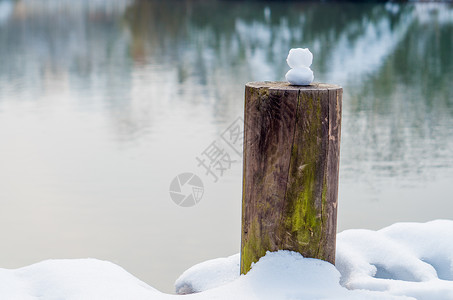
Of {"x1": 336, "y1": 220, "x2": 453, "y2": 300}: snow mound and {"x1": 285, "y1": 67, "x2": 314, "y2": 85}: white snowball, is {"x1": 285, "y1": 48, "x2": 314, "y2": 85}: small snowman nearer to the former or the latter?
{"x1": 285, "y1": 67, "x2": 314, "y2": 85}: white snowball

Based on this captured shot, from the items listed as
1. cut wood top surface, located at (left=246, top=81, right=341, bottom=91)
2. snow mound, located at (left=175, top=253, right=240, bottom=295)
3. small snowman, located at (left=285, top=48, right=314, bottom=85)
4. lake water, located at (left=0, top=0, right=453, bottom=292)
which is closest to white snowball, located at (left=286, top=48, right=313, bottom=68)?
small snowman, located at (left=285, top=48, right=314, bottom=85)

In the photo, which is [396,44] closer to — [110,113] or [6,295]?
[110,113]

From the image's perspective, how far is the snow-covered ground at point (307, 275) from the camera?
308cm

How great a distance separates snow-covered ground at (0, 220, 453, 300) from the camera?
308cm

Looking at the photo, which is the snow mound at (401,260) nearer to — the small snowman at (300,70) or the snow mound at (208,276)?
the snow mound at (208,276)

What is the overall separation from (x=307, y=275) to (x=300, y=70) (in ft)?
3.27

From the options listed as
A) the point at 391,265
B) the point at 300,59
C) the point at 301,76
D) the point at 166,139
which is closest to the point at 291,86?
the point at 301,76

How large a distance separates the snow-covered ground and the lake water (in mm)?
1319

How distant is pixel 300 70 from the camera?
10.8ft

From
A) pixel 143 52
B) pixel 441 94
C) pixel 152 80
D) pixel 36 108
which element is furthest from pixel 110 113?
pixel 143 52

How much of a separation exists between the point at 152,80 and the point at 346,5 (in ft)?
103

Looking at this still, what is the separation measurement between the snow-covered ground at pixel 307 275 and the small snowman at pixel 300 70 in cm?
85

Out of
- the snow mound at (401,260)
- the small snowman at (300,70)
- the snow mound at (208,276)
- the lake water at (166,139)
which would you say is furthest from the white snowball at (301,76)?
the lake water at (166,139)

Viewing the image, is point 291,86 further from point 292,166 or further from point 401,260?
point 401,260
